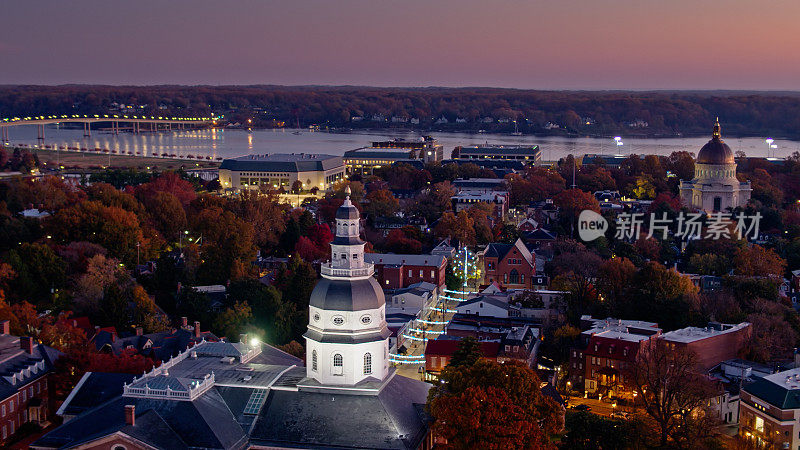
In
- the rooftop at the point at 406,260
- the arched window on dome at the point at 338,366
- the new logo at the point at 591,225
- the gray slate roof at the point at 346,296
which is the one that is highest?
the gray slate roof at the point at 346,296

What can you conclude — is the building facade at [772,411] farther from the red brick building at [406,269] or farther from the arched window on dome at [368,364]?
the red brick building at [406,269]

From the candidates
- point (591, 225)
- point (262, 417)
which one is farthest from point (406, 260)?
point (262, 417)

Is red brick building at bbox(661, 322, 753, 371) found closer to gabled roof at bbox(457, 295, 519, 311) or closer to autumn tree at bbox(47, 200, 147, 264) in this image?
gabled roof at bbox(457, 295, 519, 311)

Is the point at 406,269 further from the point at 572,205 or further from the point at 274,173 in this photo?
the point at 274,173

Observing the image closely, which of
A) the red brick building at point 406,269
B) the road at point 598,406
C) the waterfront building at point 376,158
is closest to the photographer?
the road at point 598,406

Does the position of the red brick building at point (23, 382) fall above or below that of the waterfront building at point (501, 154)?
below

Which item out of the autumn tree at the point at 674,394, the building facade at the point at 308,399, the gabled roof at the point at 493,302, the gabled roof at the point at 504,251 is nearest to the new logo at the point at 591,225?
the gabled roof at the point at 504,251
